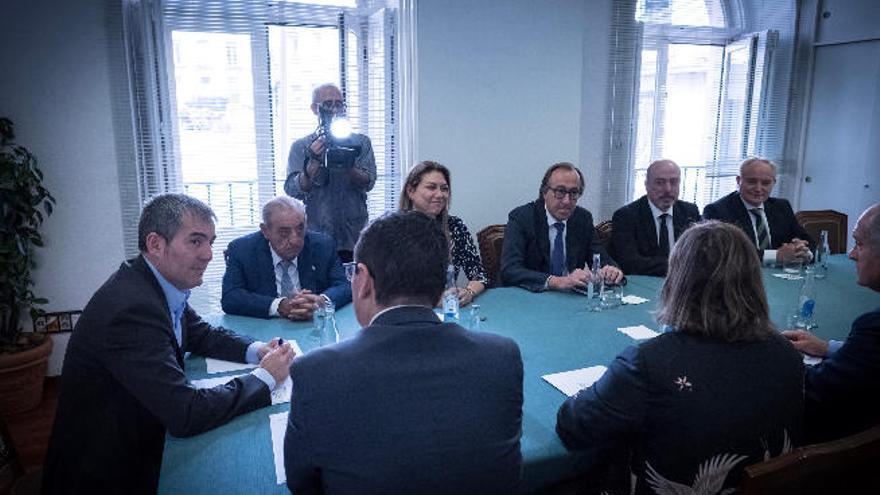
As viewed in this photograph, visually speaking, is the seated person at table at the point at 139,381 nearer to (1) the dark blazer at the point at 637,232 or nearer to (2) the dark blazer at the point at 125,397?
(2) the dark blazer at the point at 125,397

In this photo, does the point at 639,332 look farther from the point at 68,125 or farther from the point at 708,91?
the point at 708,91

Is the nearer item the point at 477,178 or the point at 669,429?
the point at 669,429

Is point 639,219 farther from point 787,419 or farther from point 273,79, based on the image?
point 273,79

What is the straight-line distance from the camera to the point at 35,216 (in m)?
3.46

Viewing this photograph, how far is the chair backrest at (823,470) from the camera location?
0.99 m

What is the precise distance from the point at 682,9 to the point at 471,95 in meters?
2.39

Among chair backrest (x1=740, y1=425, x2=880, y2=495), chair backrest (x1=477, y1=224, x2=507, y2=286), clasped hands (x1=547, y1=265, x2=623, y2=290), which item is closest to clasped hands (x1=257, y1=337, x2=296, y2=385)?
chair backrest (x1=740, y1=425, x2=880, y2=495)

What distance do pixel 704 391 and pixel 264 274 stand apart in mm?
1882

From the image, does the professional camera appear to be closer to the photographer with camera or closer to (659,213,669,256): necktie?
the photographer with camera

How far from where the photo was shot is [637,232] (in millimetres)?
3490

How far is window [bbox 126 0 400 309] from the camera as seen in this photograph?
3.63m

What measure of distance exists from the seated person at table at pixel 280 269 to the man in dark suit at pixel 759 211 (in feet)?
8.59

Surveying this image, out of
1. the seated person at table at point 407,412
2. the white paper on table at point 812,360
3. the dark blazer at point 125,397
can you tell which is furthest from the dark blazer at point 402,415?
the white paper on table at point 812,360

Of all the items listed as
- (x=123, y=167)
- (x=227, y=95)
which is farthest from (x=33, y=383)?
(x=227, y=95)
